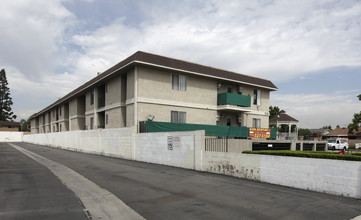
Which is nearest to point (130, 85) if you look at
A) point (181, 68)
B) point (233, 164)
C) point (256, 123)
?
point (181, 68)

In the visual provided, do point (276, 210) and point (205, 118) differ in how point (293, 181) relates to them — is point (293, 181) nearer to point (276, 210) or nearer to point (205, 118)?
point (276, 210)

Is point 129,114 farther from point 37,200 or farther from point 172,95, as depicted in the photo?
point 37,200

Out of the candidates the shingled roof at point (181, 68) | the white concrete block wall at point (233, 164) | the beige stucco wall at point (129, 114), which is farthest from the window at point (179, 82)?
the white concrete block wall at point (233, 164)

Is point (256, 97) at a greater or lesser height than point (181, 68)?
lesser

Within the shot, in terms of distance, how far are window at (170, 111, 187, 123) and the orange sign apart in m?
6.63

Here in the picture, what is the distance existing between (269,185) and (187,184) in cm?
292

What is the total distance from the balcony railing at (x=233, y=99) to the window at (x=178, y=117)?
13.9 ft

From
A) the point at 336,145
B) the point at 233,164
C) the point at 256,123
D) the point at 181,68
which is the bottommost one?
the point at 336,145

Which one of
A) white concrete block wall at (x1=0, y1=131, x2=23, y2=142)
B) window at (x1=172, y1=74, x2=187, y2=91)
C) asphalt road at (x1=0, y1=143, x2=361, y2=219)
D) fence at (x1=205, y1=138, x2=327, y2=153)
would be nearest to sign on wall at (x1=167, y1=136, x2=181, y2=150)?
fence at (x1=205, y1=138, x2=327, y2=153)

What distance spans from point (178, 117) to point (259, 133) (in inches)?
338

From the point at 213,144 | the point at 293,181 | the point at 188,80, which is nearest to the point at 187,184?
the point at 293,181

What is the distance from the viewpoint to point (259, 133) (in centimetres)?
2491

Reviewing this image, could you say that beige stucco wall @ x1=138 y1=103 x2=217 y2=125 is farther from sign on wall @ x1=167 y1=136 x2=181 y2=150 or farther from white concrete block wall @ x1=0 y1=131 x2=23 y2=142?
white concrete block wall @ x1=0 y1=131 x2=23 y2=142

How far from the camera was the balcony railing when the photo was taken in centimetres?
2386
